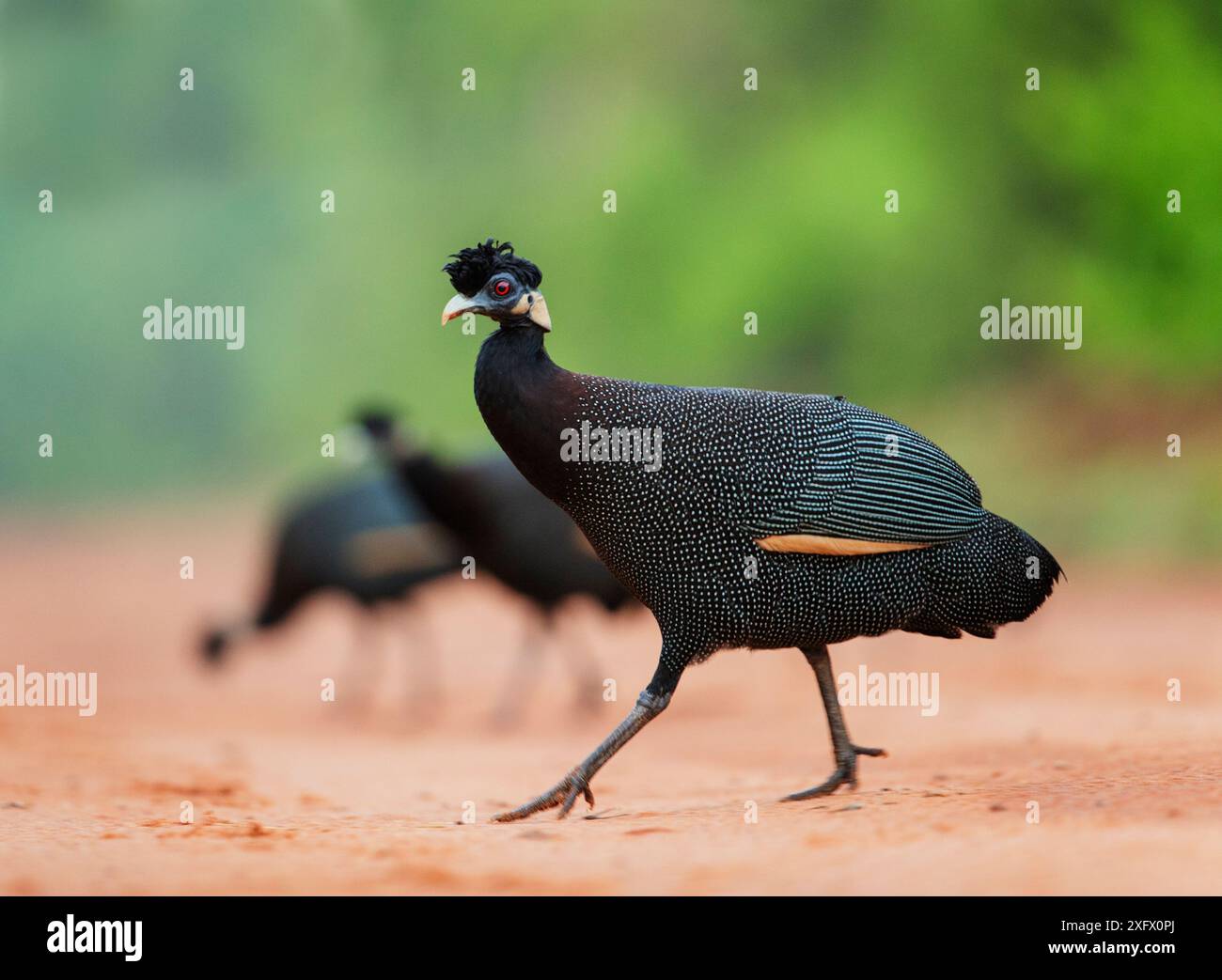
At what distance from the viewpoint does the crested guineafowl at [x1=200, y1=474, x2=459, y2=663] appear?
9.09 m

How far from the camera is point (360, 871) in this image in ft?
13.0

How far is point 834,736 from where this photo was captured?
16.8ft

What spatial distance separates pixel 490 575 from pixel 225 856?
4.13 m

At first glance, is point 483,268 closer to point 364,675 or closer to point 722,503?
point 722,503

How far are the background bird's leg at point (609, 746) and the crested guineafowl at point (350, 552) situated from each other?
4.05 metres

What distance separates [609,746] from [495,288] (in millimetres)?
1466

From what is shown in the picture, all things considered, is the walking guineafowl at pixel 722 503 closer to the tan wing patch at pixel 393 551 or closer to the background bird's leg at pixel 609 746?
the background bird's leg at pixel 609 746

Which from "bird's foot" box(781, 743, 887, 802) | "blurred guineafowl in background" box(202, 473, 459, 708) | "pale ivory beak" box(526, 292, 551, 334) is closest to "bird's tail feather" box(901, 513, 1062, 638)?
"bird's foot" box(781, 743, 887, 802)

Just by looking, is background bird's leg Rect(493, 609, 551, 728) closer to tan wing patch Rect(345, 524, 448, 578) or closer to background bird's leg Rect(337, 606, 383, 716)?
tan wing patch Rect(345, 524, 448, 578)

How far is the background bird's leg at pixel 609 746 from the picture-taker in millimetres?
4691

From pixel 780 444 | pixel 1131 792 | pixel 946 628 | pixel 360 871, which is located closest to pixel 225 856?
pixel 360 871

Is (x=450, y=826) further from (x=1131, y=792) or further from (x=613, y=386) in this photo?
(x=1131, y=792)

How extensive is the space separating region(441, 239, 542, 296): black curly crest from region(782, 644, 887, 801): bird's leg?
153cm

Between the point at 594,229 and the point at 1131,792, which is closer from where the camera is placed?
the point at 1131,792
